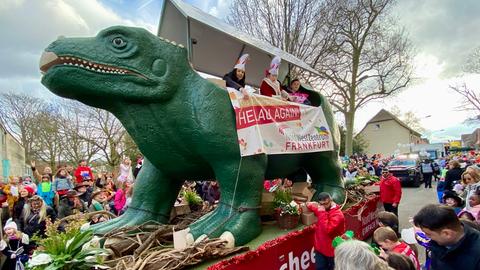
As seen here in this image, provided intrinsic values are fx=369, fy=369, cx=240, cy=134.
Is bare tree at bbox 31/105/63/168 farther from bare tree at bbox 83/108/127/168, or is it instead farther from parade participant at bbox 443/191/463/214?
parade participant at bbox 443/191/463/214

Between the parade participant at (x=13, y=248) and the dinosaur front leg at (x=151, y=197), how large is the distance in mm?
1711

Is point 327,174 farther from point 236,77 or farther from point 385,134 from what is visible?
point 385,134

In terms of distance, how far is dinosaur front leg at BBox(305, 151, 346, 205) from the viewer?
4.97 meters

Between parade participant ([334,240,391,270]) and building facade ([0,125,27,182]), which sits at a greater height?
building facade ([0,125,27,182])

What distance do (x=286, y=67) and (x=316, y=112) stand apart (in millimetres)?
1336

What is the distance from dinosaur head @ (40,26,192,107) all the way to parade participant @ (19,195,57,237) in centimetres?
289

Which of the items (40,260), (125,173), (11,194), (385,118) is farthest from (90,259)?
(385,118)

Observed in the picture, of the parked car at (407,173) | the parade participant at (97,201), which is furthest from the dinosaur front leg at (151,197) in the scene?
the parked car at (407,173)

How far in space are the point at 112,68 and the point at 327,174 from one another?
3206 mm

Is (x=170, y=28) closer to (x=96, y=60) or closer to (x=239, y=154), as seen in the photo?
(x=96, y=60)

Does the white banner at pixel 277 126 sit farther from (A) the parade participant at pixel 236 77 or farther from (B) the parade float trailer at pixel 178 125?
(A) the parade participant at pixel 236 77

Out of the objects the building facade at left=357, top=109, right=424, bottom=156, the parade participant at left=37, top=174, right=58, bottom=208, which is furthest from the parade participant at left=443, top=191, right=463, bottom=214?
the building facade at left=357, top=109, right=424, bottom=156

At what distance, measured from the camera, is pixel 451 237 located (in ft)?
6.37

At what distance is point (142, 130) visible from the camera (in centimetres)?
329
